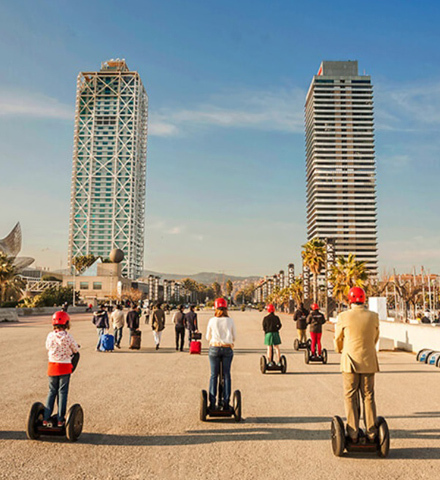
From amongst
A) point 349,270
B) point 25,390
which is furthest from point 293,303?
point 25,390

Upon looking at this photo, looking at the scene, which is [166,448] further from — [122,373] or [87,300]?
[87,300]

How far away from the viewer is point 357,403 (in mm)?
5641

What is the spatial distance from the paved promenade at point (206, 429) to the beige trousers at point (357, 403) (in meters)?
0.38

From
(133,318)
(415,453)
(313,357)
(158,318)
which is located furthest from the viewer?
(133,318)

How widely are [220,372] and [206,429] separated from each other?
2.81ft

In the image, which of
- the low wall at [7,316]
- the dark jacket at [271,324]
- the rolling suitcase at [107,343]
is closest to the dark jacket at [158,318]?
the rolling suitcase at [107,343]

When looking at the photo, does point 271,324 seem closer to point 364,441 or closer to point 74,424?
point 364,441

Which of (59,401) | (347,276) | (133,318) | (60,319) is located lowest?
(59,401)

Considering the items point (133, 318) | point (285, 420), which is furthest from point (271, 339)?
point (133, 318)

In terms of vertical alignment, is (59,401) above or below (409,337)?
above

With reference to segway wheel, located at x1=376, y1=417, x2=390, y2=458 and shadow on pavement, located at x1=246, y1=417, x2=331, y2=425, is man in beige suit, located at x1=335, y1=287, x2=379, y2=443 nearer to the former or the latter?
segway wheel, located at x1=376, y1=417, x2=390, y2=458

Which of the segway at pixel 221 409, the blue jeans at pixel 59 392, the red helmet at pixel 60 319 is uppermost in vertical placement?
the red helmet at pixel 60 319

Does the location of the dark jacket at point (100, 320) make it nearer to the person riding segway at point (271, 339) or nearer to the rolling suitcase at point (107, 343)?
the rolling suitcase at point (107, 343)

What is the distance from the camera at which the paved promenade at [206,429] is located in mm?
5266
